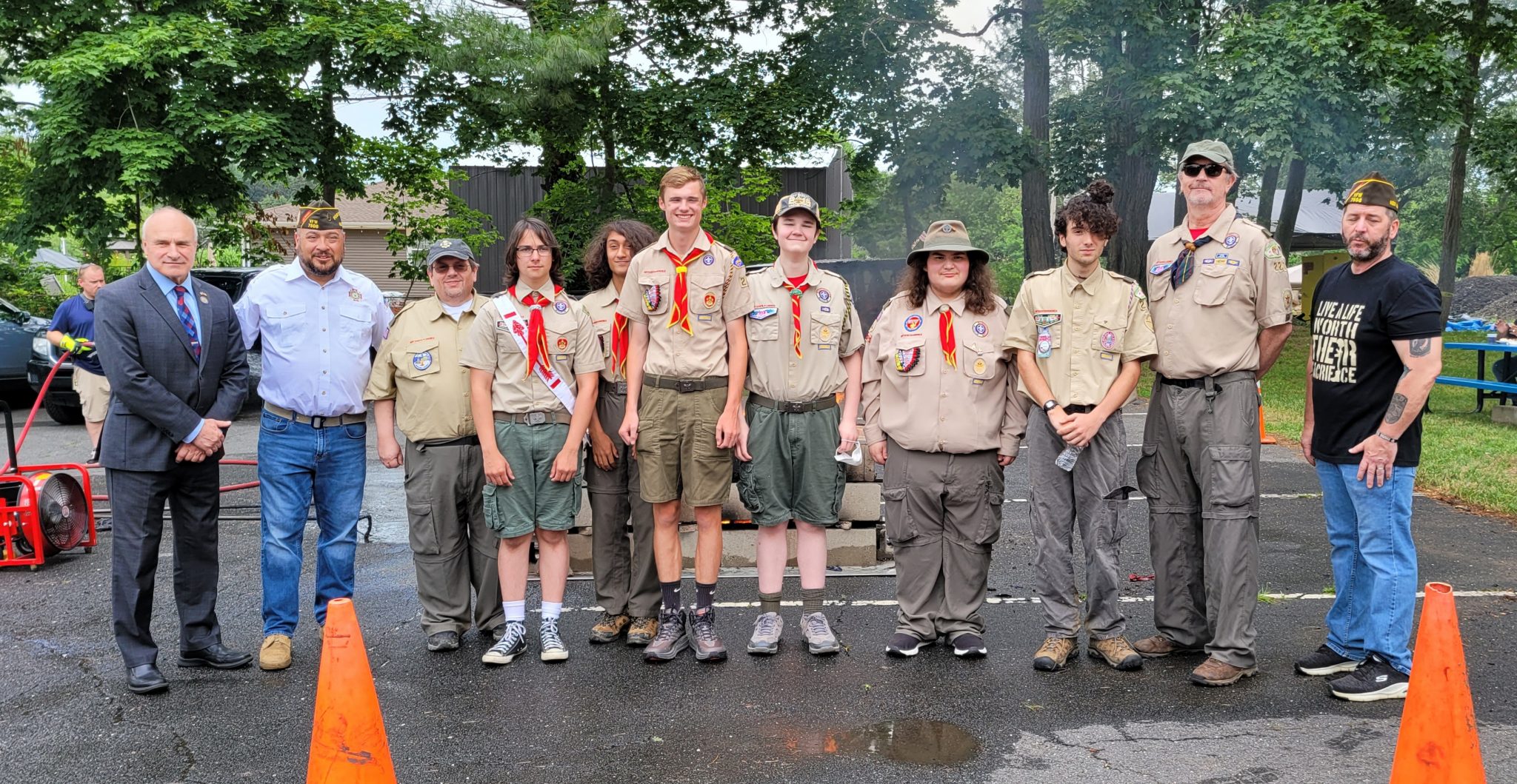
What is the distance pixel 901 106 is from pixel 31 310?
50.2 ft

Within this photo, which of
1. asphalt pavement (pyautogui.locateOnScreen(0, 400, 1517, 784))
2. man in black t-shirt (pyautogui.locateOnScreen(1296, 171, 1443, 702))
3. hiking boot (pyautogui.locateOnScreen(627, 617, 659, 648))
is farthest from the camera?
hiking boot (pyautogui.locateOnScreen(627, 617, 659, 648))

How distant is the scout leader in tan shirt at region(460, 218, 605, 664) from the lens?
493 cm

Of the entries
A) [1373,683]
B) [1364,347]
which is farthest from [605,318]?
[1373,683]

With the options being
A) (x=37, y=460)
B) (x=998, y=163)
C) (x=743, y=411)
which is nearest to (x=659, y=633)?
(x=743, y=411)

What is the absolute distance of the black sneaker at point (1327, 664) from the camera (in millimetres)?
4605

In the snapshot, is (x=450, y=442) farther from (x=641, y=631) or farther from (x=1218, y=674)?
(x=1218, y=674)

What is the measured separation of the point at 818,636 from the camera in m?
5.01

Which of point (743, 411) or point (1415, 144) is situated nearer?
point (743, 411)

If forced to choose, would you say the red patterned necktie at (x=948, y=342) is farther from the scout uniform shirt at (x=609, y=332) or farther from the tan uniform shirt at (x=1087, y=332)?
the scout uniform shirt at (x=609, y=332)

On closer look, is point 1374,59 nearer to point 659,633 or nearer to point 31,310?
point 659,633

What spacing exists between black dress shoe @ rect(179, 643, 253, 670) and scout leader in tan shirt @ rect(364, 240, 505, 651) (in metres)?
0.77

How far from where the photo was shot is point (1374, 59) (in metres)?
15.3

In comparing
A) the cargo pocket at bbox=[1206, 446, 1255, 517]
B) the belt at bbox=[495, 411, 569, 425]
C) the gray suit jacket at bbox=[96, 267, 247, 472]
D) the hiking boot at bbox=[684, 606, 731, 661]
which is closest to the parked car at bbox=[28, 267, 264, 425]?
the gray suit jacket at bbox=[96, 267, 247, 472]

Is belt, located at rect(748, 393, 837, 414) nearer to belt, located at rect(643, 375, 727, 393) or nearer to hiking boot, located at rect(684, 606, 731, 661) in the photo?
belt, located at rect(643, 375, 727, 393)
